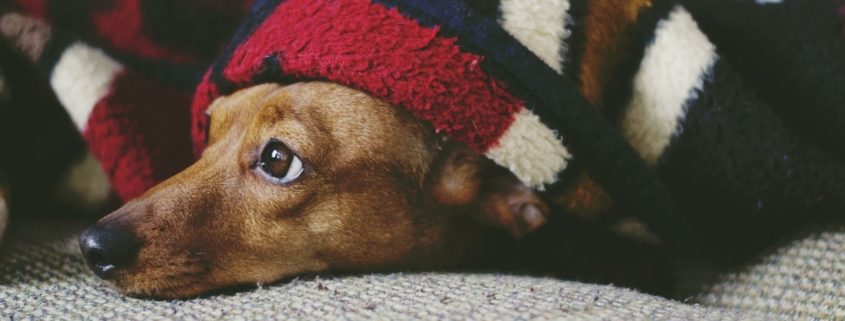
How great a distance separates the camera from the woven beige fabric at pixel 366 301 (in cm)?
87

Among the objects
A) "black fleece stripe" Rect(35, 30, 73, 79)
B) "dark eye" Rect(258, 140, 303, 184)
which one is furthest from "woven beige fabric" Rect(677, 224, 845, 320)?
"black fleece stripe" Rect(35, 30, 73, 79)

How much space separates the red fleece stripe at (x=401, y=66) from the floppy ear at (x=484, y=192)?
4.2 inches

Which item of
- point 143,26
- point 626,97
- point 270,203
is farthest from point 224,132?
point 626,97

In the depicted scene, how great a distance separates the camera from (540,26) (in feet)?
3.72

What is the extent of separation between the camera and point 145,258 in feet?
3.43

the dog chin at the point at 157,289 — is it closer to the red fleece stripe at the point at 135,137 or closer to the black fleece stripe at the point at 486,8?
the red fleece stripe at the point at 135,137

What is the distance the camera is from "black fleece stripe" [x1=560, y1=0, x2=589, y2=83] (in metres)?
1.14

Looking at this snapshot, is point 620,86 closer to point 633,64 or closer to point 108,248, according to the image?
point 633,64

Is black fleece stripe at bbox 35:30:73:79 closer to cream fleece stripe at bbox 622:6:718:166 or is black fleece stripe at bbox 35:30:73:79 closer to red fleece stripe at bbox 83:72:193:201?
red fleece stripe at bbox 83:72:193:201

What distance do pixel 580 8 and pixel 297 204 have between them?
0.50 metres

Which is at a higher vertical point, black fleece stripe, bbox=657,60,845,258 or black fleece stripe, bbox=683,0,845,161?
black fleece stripe, bbox=683,0,845,161

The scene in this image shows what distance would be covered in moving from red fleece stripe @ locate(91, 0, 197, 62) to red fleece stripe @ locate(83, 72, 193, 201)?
0.37 feet

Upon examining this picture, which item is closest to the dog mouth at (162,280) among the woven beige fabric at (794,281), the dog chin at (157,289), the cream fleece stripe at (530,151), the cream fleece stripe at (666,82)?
the dog chin at (157,289)

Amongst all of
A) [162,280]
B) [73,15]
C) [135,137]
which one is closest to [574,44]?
[162,280]
